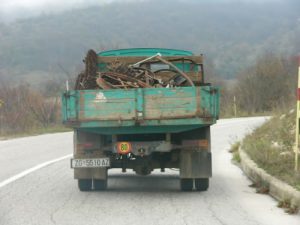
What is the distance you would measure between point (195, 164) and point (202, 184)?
1.27 ft

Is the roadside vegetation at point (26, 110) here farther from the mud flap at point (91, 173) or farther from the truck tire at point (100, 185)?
the mud flap at point (91, 173)

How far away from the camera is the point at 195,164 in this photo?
9.64m

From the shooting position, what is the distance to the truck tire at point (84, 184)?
9.91 m

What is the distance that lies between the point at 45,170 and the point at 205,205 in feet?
17.1

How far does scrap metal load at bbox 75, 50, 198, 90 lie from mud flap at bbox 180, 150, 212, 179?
1.11 m

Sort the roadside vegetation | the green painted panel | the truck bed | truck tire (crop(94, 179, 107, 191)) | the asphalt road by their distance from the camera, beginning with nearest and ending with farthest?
the asphalt road, the truck bed, truck tire (crop(94, 179, 107, 191)), the green painted panel, the roadside vegetation

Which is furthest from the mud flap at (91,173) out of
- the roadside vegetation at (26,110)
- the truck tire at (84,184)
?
the roadside vegetation at (26,110)

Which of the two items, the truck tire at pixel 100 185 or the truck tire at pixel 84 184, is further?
the truck tire at pixel 100 185

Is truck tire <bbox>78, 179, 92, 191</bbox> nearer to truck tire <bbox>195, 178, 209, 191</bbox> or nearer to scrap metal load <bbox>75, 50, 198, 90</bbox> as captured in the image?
scrap metal load <bbox>75, 50, 198, 90</bbox>

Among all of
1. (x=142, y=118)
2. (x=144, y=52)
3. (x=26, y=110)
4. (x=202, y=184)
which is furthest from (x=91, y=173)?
(x=26, y=110)

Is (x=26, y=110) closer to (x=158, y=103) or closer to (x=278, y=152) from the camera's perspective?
(x=278, y=152)

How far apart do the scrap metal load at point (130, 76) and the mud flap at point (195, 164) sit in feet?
3.64

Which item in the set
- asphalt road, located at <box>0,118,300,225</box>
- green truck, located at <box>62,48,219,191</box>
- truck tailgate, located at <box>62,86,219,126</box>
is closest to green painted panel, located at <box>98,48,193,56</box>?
green truck, located at <box>62,48,219,191</box>

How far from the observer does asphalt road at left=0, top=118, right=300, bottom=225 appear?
7605 mm
